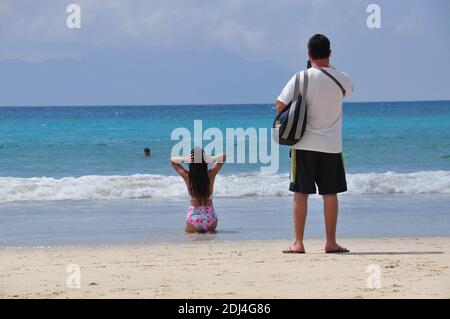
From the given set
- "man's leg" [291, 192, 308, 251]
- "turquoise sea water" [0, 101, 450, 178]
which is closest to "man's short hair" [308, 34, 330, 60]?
"man's leg" [291, 192, 308, 251]

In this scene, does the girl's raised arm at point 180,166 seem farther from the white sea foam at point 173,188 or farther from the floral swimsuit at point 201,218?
the white sea foam at point 173,188

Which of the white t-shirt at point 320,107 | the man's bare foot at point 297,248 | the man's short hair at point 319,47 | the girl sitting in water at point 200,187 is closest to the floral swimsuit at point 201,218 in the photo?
the girl sitting in water at point 200,187

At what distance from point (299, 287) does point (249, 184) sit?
9891 millimetres

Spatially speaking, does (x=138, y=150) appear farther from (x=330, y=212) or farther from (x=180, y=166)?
(x=330, y=212)

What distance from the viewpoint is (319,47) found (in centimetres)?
697

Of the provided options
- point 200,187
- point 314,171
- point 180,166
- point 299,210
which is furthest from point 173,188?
point 314,171

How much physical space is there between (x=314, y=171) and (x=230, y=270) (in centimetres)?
103

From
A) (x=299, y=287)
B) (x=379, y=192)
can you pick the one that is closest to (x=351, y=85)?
(x=299, y=287)

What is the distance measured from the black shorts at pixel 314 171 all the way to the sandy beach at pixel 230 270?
571mm

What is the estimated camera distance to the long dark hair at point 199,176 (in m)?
9.48

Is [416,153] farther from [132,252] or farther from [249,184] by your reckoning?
[132,252]

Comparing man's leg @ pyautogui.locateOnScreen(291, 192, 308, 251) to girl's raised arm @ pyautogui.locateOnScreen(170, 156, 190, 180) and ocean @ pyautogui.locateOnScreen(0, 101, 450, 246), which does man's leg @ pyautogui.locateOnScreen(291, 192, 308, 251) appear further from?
girl's raised arm @ pyautogui.locateOnScreen(170, 156, 190, 180)

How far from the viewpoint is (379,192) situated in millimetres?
14688

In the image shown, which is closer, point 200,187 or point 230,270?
point 230,270
